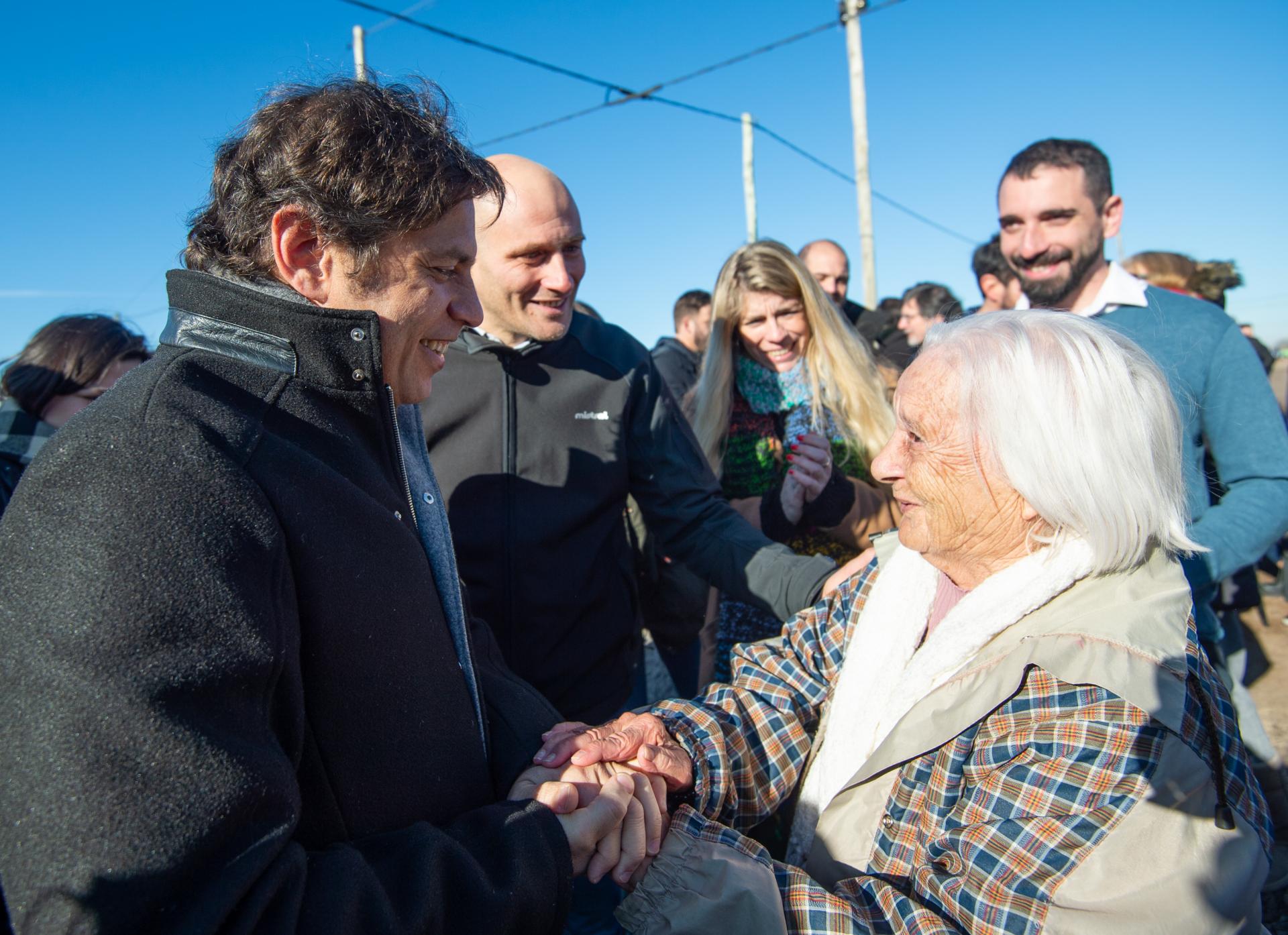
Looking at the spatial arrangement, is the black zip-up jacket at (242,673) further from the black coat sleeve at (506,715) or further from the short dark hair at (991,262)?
the short dark hair at (991,262)

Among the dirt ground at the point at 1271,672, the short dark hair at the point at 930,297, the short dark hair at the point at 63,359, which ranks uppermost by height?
the short dark hair at the point at 930,297

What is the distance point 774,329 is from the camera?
11.6 feet

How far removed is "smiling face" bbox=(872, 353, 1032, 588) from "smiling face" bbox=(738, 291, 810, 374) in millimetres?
1690

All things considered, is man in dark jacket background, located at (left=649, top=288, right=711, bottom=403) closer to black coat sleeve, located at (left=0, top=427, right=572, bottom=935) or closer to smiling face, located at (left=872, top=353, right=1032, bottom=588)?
smiling face, located at (left=872, top=353, right=1032, bottom=588)

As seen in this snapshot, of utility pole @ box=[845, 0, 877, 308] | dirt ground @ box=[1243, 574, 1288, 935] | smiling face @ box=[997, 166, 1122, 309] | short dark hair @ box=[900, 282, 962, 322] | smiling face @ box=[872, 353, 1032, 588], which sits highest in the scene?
utility pole @ box=[845, 0, 877, 308]

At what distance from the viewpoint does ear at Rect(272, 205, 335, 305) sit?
51.9 inches

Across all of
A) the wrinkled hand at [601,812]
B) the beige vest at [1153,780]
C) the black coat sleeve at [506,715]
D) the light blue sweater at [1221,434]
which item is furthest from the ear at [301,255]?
the light blue sweater at [1221,434]

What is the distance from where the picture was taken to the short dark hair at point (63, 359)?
2.92 meters

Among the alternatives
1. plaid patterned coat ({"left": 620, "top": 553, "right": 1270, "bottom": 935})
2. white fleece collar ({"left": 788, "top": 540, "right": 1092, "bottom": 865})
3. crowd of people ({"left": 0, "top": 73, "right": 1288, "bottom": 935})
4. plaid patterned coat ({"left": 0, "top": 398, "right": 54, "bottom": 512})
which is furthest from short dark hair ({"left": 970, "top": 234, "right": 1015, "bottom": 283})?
plaid patterned coat ({"left": 0, "top": 398, "right": 54, "bottom": 512})

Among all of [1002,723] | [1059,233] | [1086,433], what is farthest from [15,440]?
[1059,233]

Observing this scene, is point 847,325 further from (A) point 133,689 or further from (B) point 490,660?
(A) point 133,689

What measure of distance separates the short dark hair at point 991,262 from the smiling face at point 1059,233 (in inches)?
92.3

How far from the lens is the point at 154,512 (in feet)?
3.20

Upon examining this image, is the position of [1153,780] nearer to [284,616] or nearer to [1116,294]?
[284,616]
